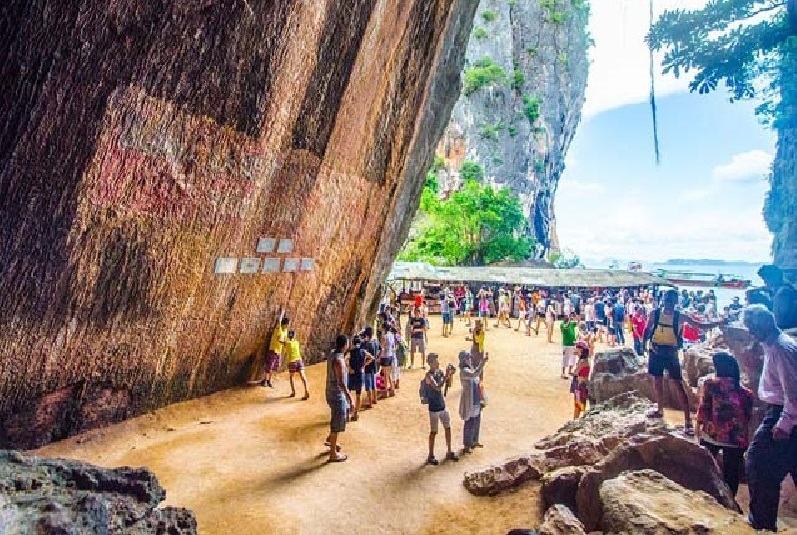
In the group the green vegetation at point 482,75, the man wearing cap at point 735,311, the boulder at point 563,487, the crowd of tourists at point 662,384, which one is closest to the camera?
the crowd of tourists at point 662,384

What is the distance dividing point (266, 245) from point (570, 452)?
640 cm

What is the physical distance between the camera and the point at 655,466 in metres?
4.97

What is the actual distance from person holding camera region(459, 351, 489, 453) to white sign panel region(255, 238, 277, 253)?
439cm

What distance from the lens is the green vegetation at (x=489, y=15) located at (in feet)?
144

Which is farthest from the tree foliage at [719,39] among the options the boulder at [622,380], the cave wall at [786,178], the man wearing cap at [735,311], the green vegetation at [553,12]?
the green vegetation at [553,12]

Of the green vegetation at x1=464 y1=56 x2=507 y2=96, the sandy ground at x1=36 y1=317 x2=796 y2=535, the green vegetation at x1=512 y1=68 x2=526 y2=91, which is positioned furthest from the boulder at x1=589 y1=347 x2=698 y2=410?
the green vegetation at x1=512 y1=68 x2=526 y2=91

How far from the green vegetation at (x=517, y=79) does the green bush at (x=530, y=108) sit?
1.23m

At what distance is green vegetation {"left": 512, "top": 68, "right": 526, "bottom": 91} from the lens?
46.3 metres

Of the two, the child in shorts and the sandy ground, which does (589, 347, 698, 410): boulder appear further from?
the sandy ground

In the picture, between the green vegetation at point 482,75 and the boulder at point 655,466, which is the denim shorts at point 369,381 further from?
the green vegetation at point 482,75

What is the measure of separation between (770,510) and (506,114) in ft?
150

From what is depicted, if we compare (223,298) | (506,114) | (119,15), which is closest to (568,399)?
(223,298)

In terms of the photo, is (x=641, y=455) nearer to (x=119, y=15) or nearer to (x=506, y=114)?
(x=119, y=15)

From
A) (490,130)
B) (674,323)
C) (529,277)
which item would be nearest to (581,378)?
(674,323)
